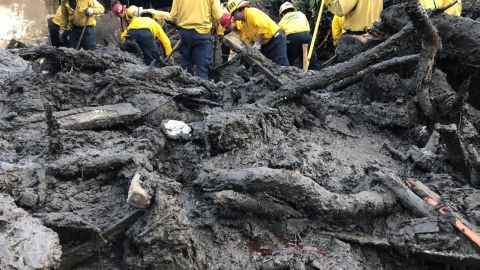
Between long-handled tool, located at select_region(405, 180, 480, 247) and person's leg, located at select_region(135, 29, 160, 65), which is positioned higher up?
long-handled tool, located at select_region(405, 180, 480, 247)

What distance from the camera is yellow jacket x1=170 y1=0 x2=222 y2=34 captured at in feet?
25.2

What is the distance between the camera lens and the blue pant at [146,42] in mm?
9109

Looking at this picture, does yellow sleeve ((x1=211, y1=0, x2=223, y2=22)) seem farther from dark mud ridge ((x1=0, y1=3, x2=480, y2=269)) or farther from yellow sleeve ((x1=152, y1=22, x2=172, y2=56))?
dark mud ridge ((x1=0, y1=3, x2=480, y2=269))

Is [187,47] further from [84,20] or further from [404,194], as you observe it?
[404,194]

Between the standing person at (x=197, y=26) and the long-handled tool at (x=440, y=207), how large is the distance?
4503mm

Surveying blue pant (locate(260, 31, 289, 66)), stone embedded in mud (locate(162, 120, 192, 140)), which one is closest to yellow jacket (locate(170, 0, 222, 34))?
blue pant (locate(260, 31, 289, 66))

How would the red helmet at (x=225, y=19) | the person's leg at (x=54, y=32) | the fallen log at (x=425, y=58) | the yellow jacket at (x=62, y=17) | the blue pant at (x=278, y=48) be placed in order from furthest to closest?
the person's leg at (x=54, y=32) → the yellow jacket at (x=62, y=17) → the blue pant at (x=278, y=48) → the red helmet at (x=225, y=19) → the fallen log at (x=425, y=58)

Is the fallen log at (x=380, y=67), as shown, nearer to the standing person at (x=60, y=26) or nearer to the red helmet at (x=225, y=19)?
the red helmet at (x=225, y=19)

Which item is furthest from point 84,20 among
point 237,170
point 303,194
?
point 303,194

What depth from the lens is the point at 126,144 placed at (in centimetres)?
404

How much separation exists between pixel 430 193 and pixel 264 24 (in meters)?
5.19

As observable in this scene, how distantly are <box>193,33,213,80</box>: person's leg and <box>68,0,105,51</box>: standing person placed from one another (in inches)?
107

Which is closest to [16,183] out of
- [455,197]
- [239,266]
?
[239,266]

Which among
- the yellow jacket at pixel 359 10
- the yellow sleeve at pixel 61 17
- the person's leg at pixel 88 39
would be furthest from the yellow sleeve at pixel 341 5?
the yellow sleeve at pixel 61 17
